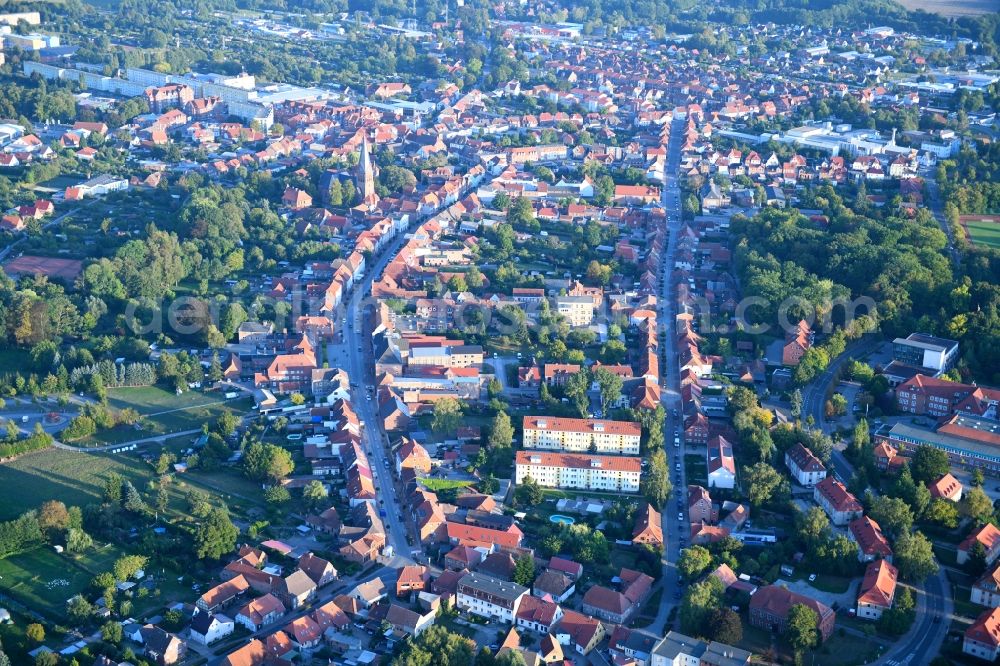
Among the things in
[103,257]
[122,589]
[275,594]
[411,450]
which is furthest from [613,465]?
[103,257]

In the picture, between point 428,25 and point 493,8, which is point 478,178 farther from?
point 493,8

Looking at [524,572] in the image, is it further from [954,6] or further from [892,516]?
[954,6]

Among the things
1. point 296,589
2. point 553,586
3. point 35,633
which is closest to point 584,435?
point 553,586

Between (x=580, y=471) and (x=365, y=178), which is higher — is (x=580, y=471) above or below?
below

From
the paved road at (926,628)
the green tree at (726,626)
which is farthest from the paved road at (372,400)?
the paved road at (926,628)

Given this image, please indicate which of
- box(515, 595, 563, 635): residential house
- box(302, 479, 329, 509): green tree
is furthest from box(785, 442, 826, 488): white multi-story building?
box(302, 479, 329, 509): green tree

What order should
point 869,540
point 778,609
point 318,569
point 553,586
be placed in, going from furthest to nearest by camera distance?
point 869,540 < point 318,569 < point 553,586 < point 778,609

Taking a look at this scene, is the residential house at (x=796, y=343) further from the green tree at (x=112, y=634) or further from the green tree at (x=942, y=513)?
the green tree at (x=112, y=634)
